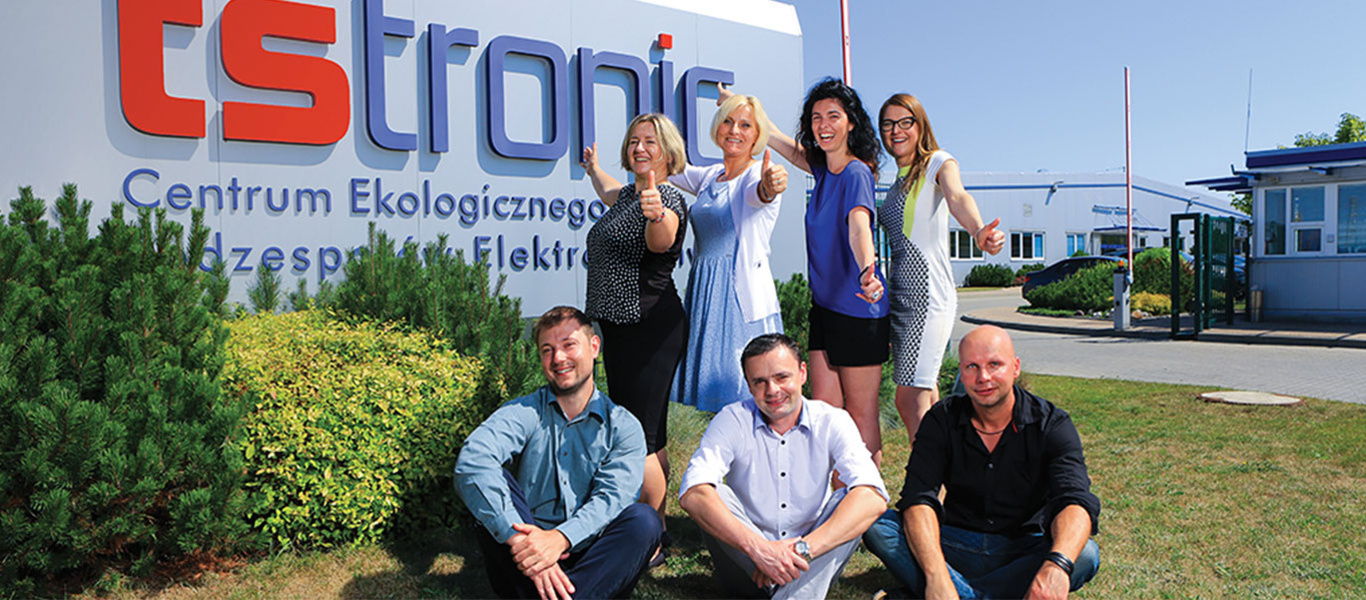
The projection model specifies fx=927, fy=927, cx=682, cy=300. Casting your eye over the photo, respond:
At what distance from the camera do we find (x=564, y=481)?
128 inches

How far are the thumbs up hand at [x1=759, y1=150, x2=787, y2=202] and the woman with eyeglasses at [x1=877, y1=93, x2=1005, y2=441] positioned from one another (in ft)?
1.89

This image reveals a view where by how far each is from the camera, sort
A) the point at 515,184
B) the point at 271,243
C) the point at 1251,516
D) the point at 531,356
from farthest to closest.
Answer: the point at 515,184, the point at 271,243, the point at 1251,516, the point at 531,356

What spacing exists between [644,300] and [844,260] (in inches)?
30.9

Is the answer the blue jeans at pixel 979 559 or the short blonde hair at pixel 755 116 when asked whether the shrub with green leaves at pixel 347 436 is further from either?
the blue jeans at pixel 979 559

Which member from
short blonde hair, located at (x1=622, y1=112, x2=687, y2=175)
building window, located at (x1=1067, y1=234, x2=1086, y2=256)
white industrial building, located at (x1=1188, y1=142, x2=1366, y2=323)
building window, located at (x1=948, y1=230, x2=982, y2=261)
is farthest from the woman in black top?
building window, located at (x1=1067, y1=234, x2=1086, y2=256)

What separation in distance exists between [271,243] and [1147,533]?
5.05 meters

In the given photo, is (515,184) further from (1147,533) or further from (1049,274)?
(1049,274)

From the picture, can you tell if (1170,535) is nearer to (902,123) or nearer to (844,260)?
(844,260)

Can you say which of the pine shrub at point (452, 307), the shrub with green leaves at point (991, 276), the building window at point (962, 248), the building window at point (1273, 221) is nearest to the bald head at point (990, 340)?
the pine shrub at point (452, 307)

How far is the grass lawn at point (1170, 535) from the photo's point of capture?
11.4ft

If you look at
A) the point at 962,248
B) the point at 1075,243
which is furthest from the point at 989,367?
the point at 1075,243

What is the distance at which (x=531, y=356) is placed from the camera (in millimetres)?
4129

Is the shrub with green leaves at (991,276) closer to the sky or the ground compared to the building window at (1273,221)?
closer to the ground

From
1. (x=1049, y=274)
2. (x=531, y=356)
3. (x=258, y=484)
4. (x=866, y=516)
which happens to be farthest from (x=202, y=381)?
(x=1049, y=274)
